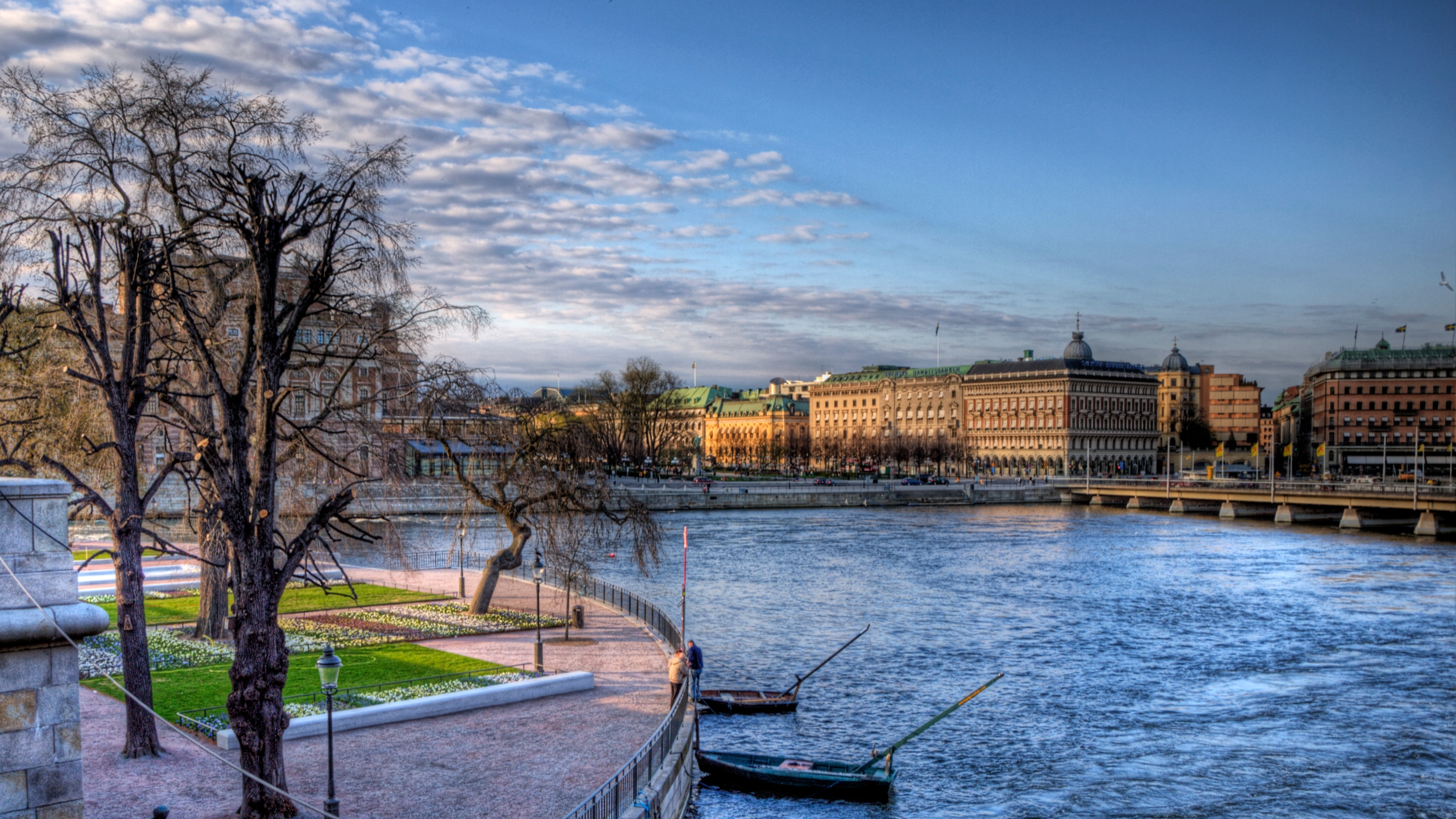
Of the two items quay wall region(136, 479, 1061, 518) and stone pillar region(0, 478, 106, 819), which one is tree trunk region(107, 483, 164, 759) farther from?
quay wall region(136, 479, 1061, 518)

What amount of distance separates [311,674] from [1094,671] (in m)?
24.8

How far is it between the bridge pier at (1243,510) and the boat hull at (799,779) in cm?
9844

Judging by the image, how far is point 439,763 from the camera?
20844 millimetres

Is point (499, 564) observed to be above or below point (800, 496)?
above

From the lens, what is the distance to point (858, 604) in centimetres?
5144

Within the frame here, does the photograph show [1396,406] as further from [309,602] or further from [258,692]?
[258,692]

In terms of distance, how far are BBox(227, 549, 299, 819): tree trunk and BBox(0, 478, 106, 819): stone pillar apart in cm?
681

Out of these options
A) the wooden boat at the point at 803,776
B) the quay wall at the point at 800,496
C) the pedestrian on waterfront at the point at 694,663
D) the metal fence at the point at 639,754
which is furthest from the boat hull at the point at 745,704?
the quay wall at the point at 800,496

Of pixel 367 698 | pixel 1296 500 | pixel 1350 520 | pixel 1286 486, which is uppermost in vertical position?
pixel 1286 486

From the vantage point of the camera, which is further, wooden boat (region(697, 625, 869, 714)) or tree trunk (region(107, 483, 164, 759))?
wooden boat (region(697, 625, 869, 714))

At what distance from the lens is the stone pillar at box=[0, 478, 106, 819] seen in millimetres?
9727

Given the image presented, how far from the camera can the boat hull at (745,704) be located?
1224 inches

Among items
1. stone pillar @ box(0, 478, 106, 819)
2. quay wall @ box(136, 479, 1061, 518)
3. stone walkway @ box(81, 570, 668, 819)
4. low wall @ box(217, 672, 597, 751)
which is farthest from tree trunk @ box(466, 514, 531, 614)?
quay wall @ box(136, 479, 1061, 518)

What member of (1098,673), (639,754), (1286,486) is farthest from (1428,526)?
(639,754)
